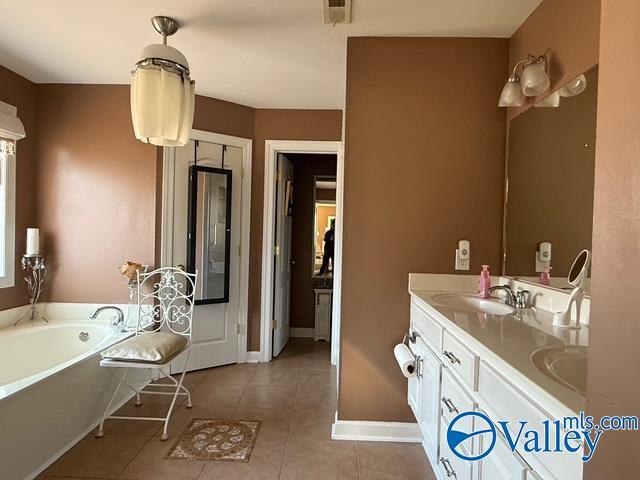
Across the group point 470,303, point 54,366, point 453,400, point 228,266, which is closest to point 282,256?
point 228,266

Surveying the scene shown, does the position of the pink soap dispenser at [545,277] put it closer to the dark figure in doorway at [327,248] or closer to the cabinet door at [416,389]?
the cabinet door at [416,389]

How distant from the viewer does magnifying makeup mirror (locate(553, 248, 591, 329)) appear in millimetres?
1451

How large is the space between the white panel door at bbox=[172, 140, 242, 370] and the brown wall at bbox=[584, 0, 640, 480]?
9.86 feet

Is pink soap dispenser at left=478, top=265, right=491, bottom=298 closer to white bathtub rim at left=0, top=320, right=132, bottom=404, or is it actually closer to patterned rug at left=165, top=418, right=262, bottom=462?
patterned rug at left=165, top=418, right=262, bottom=462

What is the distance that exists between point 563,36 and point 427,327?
148 cm

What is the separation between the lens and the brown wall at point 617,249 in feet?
1.75

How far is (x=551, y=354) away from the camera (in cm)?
111

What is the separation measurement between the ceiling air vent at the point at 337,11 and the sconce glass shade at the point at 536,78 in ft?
3.07

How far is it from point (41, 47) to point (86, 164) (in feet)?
2.85

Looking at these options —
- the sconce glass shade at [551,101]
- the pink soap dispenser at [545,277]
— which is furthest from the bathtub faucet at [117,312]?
the sconce glass shade at [551,101]

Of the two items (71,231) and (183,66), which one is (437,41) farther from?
(71,231)

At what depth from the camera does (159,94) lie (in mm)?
1787

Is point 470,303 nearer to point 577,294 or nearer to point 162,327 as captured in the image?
point 577,294

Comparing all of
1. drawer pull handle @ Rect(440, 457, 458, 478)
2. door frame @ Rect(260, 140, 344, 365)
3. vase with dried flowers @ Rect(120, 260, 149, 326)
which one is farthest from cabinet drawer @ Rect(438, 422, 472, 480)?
vase with dried flowers @ Rect(120, 260, 149, 326)
